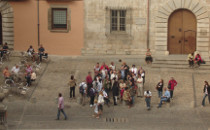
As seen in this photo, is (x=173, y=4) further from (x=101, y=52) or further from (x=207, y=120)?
(x=207, y=120)

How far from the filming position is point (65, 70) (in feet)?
131

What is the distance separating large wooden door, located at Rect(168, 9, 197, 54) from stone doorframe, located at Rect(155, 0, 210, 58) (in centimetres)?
46

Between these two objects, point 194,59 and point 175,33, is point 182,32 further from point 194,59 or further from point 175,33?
point 194,59

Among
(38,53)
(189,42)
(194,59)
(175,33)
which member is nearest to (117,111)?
(194,59)

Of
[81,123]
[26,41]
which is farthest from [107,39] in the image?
[81,123]

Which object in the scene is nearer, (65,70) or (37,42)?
(65,70)

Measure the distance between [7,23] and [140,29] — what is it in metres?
10.9

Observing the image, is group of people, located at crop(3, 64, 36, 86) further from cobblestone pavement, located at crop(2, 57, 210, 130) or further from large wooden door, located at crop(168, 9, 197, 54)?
large wooden door, located at crop(168, 9, 197, 54)

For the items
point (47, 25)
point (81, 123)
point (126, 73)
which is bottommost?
point (81, 123)

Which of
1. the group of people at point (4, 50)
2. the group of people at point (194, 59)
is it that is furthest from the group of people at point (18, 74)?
the group of people at point (194, 59)

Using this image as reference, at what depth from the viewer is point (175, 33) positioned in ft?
142

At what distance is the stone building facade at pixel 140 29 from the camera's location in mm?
42688

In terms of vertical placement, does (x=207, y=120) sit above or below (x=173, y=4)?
below

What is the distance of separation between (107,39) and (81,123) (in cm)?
1431
